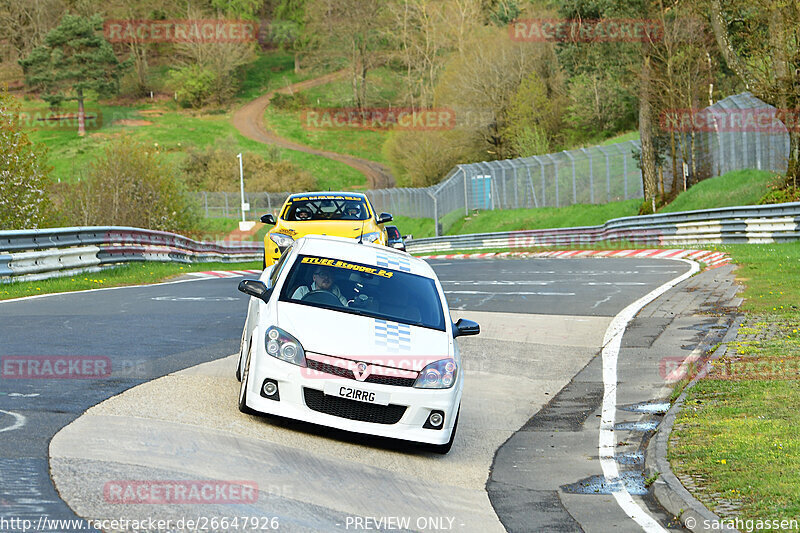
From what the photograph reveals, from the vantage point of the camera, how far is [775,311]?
14.7 metres

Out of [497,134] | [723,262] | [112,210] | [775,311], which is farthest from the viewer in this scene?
[497,134]

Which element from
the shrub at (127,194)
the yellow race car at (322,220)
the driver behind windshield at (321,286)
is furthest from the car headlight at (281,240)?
the shrub at (127,194)

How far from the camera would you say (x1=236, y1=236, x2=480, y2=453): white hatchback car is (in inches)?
316

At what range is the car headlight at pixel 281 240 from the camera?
56.2ft

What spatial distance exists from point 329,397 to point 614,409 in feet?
11.7

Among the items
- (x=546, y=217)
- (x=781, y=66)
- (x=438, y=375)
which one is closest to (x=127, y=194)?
(x=546, y=217)

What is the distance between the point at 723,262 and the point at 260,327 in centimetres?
1740

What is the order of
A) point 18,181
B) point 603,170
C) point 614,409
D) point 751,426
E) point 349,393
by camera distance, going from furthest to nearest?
point 603,170, point 18,181, point 614,409, point 751,426, point 349,393

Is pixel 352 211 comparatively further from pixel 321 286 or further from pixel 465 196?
pixel 465 196

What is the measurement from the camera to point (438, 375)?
8.32 m

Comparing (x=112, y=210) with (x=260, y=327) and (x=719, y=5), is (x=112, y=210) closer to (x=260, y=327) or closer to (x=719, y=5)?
(x=719, y=5)

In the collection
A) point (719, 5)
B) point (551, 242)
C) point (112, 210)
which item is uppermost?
point (719, 5)

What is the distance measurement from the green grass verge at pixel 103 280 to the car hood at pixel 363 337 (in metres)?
11.4

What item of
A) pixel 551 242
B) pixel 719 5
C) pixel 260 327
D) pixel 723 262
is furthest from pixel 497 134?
pixel 260 327
